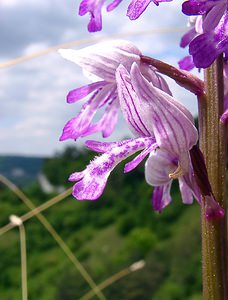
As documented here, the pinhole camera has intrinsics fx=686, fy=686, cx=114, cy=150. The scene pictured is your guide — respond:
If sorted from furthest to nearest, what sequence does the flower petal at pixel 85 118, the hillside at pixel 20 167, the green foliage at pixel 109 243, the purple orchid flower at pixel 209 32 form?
1. the hillside at pixel 20 167
2. the green foliage at pixel 109 243
3. the flower petal at pixel 85 118
4. the purple orchid flower at pixel 209 32

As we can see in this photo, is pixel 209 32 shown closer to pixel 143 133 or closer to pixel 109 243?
pixel 143 133

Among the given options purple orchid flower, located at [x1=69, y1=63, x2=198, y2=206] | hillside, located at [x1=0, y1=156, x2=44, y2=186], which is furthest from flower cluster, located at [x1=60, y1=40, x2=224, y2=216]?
hillside, located at [x1=0, y1=156, x2=44, y2=186]

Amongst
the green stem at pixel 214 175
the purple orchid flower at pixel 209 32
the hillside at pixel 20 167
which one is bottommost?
the hillside at pixel 20 167

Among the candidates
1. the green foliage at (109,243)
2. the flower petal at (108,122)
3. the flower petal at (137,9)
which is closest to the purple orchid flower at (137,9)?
the flower petal at (137,9)

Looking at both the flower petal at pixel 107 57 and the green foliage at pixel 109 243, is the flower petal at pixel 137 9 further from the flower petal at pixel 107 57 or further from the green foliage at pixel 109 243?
the green foliage at pixel 109 243

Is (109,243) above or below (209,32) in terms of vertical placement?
below

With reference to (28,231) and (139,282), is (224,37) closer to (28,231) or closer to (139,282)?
(139,282)

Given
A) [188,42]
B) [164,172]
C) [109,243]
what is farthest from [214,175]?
[109,243]

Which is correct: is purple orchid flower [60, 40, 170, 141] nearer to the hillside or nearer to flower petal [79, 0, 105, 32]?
flower petal [79, 0, 105, 32]
